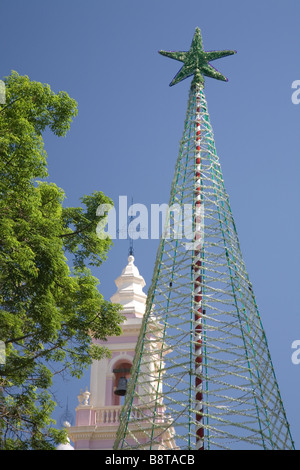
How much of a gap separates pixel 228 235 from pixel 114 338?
1243 cm

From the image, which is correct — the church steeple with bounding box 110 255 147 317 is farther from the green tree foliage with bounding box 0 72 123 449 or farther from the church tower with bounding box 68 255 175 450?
the green tree foliage with bounding box 0 72 123 449

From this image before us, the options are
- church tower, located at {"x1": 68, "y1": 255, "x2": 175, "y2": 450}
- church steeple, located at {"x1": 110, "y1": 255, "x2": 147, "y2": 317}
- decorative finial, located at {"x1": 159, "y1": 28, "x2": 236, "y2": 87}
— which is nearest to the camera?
decorative finial, located at {"x1": 159, "y1": 28, "x2": 236, "y2": 87}

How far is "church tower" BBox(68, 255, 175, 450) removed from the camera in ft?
75.7

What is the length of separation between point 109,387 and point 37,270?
11.5m

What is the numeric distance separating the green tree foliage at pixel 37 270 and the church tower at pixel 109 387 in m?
7.45

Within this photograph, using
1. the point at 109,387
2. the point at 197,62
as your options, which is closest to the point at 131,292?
the point at 109,387

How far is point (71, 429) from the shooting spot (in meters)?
23.2

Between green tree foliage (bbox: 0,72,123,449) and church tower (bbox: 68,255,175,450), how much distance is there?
24.4 ft

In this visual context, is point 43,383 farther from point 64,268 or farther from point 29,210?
point 29,210

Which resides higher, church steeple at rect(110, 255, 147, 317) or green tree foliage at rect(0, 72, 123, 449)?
church steeple at rect(110, 255, 147, 317)

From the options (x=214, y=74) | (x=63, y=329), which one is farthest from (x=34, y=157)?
(x=214, y=74)

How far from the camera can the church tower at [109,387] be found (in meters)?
23.1

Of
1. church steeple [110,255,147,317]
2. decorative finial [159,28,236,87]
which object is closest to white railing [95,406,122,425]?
church steeple [110,255,147,317]
